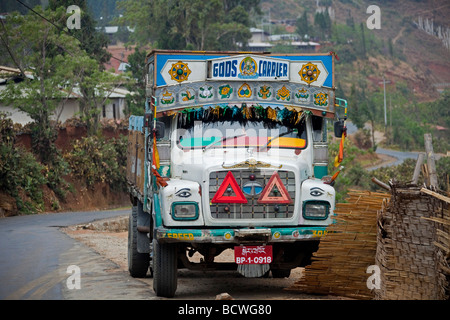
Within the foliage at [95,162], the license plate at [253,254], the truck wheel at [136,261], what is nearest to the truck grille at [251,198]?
the license plate at [253,254]

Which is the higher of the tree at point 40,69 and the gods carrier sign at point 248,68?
the tree at point 40,69

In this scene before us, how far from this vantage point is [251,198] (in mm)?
10742

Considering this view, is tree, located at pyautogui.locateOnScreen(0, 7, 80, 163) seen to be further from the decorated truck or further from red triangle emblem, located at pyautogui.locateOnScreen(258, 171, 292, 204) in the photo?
red triangle emblem, located at pyautogui.locateOnScreen(258, 171, 292, 204)

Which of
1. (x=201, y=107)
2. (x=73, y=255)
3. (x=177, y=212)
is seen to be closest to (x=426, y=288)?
(x=177, y=212)

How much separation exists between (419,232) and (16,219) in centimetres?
2405

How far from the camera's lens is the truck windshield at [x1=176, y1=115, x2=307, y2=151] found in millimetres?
11523

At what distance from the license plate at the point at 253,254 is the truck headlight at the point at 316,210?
0.71 metres

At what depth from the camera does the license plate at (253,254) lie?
10664 millimetres

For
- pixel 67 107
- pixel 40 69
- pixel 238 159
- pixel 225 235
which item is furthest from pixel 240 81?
pixel 67 107

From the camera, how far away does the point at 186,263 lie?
1115 centimetres

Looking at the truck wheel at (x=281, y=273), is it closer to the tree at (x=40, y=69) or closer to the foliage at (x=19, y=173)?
the foliage at (x=19, y=173)

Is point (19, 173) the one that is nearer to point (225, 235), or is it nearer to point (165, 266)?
point (165, 266)

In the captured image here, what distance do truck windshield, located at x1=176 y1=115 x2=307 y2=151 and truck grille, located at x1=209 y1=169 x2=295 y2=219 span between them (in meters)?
0.84

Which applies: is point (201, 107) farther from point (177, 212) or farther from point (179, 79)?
point (177, 212)
